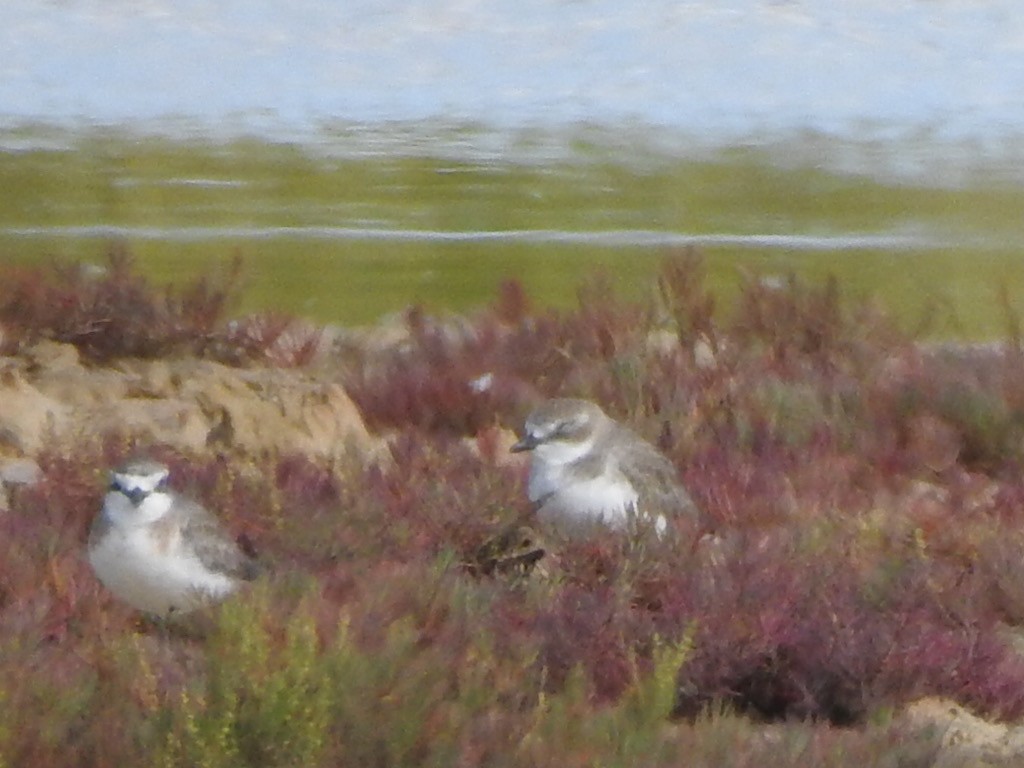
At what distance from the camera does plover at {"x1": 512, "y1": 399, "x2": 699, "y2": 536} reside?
801 cm

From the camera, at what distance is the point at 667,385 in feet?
34.3

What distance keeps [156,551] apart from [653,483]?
2204mm

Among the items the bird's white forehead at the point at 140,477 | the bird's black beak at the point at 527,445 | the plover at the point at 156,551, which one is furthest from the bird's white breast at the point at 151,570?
the bird's black beak at the point at 527,445

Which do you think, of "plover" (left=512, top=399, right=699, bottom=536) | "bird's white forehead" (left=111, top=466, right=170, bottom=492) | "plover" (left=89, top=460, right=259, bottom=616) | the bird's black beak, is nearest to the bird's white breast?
"plover" (left=89, top=460, right=259, bottom=616)

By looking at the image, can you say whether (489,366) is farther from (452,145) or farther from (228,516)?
(452,145)

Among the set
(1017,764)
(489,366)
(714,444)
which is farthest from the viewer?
(489,366)

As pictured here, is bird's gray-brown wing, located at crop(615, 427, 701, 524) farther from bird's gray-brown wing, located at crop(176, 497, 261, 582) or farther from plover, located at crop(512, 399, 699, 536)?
bird's gray-brown wing, located at crop(176, 497, 261, 582)

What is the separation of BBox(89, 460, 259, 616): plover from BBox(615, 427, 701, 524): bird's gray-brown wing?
175 cm

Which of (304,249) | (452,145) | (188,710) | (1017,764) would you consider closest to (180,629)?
(188,710)

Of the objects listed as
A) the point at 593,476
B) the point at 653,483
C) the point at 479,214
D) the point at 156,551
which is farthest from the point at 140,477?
the point at 479,214

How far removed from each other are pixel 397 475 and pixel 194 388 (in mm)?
1988

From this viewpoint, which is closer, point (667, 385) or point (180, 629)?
point (180, 629)

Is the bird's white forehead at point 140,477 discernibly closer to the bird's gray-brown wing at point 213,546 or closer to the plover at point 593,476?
the bird's gray-brown wing at point 213,546

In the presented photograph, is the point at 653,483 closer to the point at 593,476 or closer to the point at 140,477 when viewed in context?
the point at 593,476
